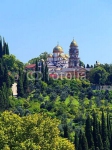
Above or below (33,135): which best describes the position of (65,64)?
above

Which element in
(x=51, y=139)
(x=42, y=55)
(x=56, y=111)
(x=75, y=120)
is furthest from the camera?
(x=42, y=55)

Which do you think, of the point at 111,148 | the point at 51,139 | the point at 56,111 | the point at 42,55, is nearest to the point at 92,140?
the point at 111,148

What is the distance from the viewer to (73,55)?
304 feet

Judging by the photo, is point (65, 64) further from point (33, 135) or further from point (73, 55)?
point (33, 135)

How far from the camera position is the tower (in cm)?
9269

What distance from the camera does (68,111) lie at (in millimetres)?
53031

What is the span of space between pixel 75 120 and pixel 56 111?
387 centimetres

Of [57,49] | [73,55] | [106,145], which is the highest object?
[57,49]

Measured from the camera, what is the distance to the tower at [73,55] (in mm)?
92688

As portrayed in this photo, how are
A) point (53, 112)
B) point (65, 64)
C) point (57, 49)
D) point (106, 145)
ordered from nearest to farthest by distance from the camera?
point (106, 145) → point (53, 112) → point (57, 49) → point (65, 64)

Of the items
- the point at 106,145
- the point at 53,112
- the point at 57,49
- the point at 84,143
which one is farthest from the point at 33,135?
the point at 57,49

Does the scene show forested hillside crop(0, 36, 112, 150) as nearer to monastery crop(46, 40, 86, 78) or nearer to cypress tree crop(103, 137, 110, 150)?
cypress tree crop(103, 137, 110, 150)

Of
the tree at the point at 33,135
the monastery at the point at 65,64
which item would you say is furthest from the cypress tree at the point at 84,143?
the monastery at the point at 65,64

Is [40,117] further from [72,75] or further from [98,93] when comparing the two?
[72,75]
